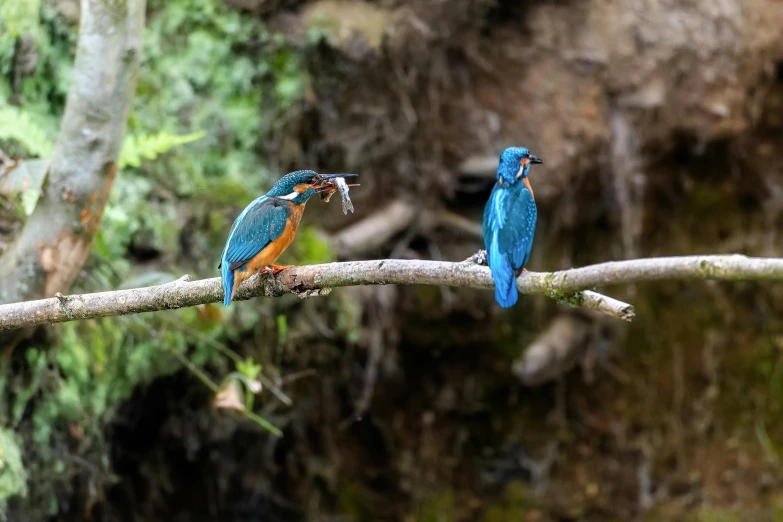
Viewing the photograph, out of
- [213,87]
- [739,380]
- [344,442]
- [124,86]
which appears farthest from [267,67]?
[739,380]

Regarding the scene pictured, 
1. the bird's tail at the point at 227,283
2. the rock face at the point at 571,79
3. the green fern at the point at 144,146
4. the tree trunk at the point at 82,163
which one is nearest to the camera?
the bird's tail at the point at 227,283

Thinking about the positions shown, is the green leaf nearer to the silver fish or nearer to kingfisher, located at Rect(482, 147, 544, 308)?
the silver fish

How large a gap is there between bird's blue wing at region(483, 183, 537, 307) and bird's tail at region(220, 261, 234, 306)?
841 mm

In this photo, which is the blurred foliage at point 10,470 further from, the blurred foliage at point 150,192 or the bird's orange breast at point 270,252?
the bird's orange breast at point 270,252

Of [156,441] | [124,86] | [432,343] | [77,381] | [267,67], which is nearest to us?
[124,86]

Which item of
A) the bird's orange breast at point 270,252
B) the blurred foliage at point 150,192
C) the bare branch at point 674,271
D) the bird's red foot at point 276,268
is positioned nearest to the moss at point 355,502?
the blurred foliage at point 150,192

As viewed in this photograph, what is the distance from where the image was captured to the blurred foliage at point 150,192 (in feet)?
13.0

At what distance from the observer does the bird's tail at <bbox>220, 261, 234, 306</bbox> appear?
107 inches

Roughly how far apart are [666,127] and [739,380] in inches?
90.2

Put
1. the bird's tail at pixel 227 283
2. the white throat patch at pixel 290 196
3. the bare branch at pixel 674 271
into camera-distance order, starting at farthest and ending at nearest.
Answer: the white throat patch at pixel 290 196 < the bird's tail at pixel 227 283 < the bare branch at pixel 674 271

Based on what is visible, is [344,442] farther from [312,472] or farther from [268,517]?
[268,517]

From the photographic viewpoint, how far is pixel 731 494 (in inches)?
269

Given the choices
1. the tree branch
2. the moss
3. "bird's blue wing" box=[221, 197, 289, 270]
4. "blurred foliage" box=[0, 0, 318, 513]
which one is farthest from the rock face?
the tree branch

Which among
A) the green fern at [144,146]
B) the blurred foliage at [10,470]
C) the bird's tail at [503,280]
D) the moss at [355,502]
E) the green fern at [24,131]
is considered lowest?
the moss at [355,502]
